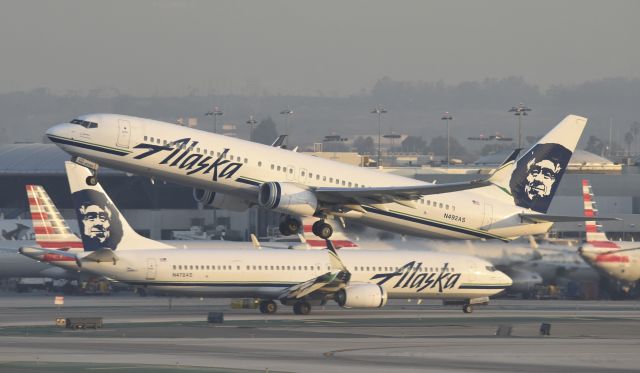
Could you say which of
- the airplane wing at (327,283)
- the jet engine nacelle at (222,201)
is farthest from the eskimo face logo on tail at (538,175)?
the jet engine nacelle at (222,201)

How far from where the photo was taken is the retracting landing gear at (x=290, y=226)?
222 ft

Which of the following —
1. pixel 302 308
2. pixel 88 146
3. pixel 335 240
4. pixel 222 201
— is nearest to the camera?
pixel 88 146

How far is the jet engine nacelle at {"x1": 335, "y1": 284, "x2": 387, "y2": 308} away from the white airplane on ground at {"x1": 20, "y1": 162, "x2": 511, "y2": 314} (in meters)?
0.07

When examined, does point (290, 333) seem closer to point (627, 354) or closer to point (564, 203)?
point (627, 354)

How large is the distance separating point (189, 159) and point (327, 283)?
2615 centimetres

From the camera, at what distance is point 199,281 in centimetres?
8606

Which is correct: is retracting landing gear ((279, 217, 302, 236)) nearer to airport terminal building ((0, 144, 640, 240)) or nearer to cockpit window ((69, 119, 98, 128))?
cockpit window ((69, 119, 98, 128))

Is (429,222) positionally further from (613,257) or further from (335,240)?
(613,257)

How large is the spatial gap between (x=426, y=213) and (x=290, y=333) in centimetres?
1025

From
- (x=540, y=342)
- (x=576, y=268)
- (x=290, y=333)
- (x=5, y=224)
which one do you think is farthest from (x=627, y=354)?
(x=5, y=224)

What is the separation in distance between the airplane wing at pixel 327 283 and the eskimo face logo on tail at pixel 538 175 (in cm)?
1567

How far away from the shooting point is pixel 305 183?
65.5 metres

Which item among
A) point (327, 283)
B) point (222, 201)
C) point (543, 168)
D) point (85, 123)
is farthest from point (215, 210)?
point (85, 123)

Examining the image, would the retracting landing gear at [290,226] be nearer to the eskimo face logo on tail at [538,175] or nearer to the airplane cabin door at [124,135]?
the airplane cabin door at [124,135]
